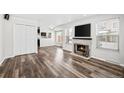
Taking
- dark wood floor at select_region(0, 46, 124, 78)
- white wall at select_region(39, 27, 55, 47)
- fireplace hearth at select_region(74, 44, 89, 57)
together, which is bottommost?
dark wood floor at select_region(0, 46, 124, 78)

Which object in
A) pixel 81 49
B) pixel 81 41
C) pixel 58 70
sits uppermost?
pixel 81 41

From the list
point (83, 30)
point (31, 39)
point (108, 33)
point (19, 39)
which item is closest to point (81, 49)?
point (83, 30)

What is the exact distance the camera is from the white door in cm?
577

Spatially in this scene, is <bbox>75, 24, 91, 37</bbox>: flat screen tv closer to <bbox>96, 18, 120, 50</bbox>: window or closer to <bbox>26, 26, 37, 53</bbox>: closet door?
<bbox>96, 18, 120, 50</bbox>: window

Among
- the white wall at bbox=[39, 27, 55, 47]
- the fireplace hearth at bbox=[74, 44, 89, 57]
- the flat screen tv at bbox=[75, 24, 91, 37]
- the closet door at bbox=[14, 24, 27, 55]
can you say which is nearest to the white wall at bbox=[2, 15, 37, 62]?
the closet door at bbox=[14, 24, 27, 55]

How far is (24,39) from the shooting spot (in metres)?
6.18

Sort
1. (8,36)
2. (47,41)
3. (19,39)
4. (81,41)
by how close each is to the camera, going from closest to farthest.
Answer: (8,36) → (19,39) → (81,41) → (47,41)

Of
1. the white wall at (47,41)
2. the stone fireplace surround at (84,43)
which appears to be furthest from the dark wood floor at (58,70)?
the white wall at (47,41)

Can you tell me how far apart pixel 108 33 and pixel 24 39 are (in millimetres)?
4971

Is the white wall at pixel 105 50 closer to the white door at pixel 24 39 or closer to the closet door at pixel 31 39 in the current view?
the closet door at pixel 31 39

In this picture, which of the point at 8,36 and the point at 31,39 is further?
the point at 31,39

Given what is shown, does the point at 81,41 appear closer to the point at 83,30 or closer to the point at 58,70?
the point at 83,30

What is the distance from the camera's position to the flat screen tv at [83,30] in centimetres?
568
